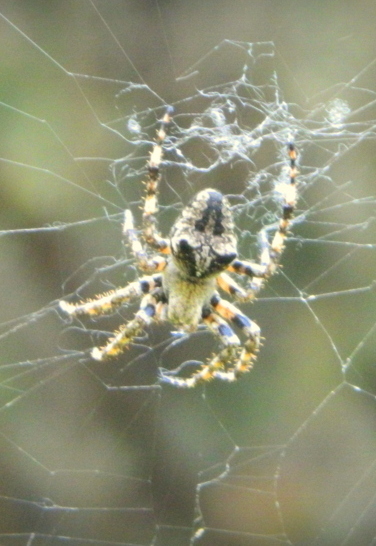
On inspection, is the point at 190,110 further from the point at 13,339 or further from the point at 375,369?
the point at 375,369

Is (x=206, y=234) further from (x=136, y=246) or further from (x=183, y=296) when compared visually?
(x=183, y=296)

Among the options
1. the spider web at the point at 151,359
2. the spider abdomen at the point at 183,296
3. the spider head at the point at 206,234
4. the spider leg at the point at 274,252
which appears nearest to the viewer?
the spider head at the point at 206,234

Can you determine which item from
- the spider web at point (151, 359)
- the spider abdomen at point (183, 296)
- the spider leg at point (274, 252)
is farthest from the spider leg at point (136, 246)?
the spider web at point (151, 359)

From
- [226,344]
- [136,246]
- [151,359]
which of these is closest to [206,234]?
[136,246]

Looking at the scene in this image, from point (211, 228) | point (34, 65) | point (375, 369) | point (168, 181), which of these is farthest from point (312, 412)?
point (34, 65)

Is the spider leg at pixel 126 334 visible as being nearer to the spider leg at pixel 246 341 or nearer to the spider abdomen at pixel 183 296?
the spider abdomen at pixel 183 296

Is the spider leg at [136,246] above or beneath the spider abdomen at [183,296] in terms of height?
above
